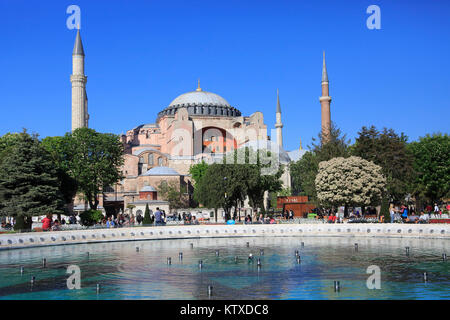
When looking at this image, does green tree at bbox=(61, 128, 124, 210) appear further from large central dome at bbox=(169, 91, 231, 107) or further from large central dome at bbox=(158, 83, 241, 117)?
large central dome at bbox=(169, 91, 231, 107)

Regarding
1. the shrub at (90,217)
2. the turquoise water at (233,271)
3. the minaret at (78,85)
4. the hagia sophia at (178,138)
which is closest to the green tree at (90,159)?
the shrub at (90,217)

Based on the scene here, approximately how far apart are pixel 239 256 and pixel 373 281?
5707mm

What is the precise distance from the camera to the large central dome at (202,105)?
235 ft

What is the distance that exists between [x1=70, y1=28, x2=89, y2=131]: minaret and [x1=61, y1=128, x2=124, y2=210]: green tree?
42.8 feet

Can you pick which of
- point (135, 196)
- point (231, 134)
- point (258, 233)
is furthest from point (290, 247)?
point (231, 134)

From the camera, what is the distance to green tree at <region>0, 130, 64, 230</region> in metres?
24.7

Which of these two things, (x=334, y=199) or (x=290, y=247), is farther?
(x=334, y=199)

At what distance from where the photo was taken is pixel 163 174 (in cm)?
5316

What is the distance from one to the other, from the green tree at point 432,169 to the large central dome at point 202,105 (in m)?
38.7

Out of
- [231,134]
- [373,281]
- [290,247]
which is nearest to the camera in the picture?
[373,281]

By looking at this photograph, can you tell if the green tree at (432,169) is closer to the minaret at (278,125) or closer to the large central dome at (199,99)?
the minaret at (278,125)

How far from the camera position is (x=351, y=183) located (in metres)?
28.4

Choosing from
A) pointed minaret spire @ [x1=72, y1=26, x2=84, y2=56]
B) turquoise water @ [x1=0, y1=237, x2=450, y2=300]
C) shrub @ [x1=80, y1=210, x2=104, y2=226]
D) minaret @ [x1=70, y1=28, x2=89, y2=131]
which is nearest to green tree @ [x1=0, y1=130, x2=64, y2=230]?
shrub @ [x1=80, y1=210, x2=104, y2=226]

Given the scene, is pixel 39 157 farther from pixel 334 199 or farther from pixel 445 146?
pixel 445 146
